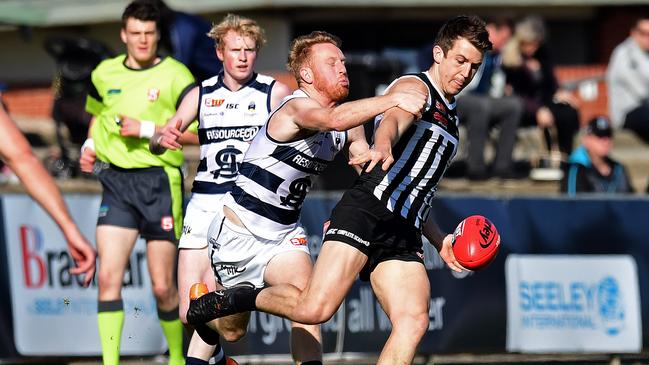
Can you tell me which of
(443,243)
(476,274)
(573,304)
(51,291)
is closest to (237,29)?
(443,243)

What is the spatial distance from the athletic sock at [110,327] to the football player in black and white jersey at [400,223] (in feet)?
5.45

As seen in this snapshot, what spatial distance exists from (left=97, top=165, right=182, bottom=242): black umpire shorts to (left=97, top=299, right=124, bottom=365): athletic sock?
0.54 m

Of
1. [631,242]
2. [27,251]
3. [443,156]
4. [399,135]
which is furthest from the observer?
[631,242]

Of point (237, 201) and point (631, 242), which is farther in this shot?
point (631, 242)

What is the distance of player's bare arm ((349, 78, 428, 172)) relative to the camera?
240 inches

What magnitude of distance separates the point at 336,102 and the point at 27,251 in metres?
3.95

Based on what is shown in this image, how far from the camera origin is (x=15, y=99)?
1862 cm

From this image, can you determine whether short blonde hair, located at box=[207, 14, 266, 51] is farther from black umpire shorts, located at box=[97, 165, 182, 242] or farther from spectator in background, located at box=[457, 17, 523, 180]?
spectator in background, located at box=[457, 17, 523, 180]

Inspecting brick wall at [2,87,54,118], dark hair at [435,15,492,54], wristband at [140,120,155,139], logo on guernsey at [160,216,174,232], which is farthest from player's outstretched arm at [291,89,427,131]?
brick wall at [2,87,54,118]

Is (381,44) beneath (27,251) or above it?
above

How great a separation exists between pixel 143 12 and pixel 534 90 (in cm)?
665

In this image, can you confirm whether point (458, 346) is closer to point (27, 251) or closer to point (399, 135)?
point (27, 251)

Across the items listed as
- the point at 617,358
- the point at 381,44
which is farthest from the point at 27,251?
the point at 381,44

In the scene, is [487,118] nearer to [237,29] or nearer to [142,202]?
[142,202]
